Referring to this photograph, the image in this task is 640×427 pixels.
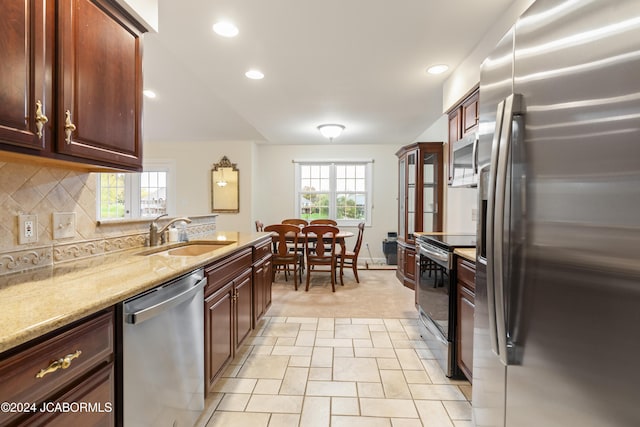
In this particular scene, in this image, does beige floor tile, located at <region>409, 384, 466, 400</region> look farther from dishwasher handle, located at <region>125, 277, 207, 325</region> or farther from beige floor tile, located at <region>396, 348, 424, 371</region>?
dishwasher handle, located at <region>125, 277, 207, 325</region>

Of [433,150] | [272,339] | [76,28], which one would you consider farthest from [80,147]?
[433,150]

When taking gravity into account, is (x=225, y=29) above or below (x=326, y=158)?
above

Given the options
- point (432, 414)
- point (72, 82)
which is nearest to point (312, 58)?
point (72, 82)

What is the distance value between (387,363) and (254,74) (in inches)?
113

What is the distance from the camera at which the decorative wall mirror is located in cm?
586

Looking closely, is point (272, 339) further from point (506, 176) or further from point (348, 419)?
point (506, 176)

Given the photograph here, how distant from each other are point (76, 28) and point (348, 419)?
2265 millimetres

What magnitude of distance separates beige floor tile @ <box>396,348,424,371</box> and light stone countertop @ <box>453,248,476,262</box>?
934 millimetres

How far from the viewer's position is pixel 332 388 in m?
1.95

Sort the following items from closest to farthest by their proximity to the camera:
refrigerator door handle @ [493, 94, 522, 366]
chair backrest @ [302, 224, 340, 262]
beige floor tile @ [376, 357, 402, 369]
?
refrigerator door handle @ [493, 94, 522, 366] < beige floor tile @ [376, 357, 402, 369] < chair backrest @ [302, 224, 340, 262]

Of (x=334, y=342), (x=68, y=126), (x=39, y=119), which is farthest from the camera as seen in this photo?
(x=334, y=342)

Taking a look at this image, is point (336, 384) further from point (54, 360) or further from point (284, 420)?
point (54, 360)

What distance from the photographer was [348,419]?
1.66 metres

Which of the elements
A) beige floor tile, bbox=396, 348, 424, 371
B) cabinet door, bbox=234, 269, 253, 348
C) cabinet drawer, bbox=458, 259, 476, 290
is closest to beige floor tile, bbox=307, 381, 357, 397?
beige floor tile, bbox=396, 348, 424, 371
